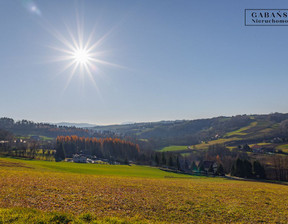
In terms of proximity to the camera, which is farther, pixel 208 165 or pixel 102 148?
pixel 102 148

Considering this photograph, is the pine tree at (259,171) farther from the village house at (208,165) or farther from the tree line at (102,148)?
the tree line at (102,148)

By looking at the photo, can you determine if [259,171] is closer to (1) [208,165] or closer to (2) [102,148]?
(1) [208,165]

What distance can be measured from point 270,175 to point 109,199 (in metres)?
104

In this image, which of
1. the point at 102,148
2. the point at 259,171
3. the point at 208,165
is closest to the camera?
the point at 259,171

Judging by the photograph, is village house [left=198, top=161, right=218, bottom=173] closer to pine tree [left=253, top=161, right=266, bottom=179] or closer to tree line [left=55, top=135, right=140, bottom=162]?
pine tree [left=253, top=161, right=266, bottom=179]

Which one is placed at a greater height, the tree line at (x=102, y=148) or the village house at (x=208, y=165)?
the tree line at (x=102, y=148)

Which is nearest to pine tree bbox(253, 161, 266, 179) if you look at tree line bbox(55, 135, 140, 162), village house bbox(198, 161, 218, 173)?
village house bbox(198, 161, 218, 173)

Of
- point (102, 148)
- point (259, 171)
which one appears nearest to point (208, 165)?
point (259, 171)

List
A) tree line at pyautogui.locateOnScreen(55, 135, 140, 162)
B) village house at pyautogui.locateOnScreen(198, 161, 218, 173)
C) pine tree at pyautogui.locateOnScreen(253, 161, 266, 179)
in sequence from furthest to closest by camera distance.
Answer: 1. tree line at pyautogui.locateOnScreen(55, 135, 140, 162)
2. village house at pyautogui.locateOnScreen(198, 161, 218, 173)
3. pine tree at pyautogui.locateOnScreen(253, 161, 266, 179)

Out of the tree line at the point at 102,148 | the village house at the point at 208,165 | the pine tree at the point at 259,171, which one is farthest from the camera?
the tree line at the point at 102,148

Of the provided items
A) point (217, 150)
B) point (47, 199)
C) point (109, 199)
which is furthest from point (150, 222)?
point (217, 150)

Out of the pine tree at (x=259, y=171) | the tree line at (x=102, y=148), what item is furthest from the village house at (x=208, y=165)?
the tree line at (x=102, y=148)

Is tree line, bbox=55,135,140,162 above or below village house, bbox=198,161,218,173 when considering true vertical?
above

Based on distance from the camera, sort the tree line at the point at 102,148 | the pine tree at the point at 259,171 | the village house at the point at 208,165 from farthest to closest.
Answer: the tree line at the point at 102,148
the village house at the point at 208,165
the pine tree at the point at 259,171
